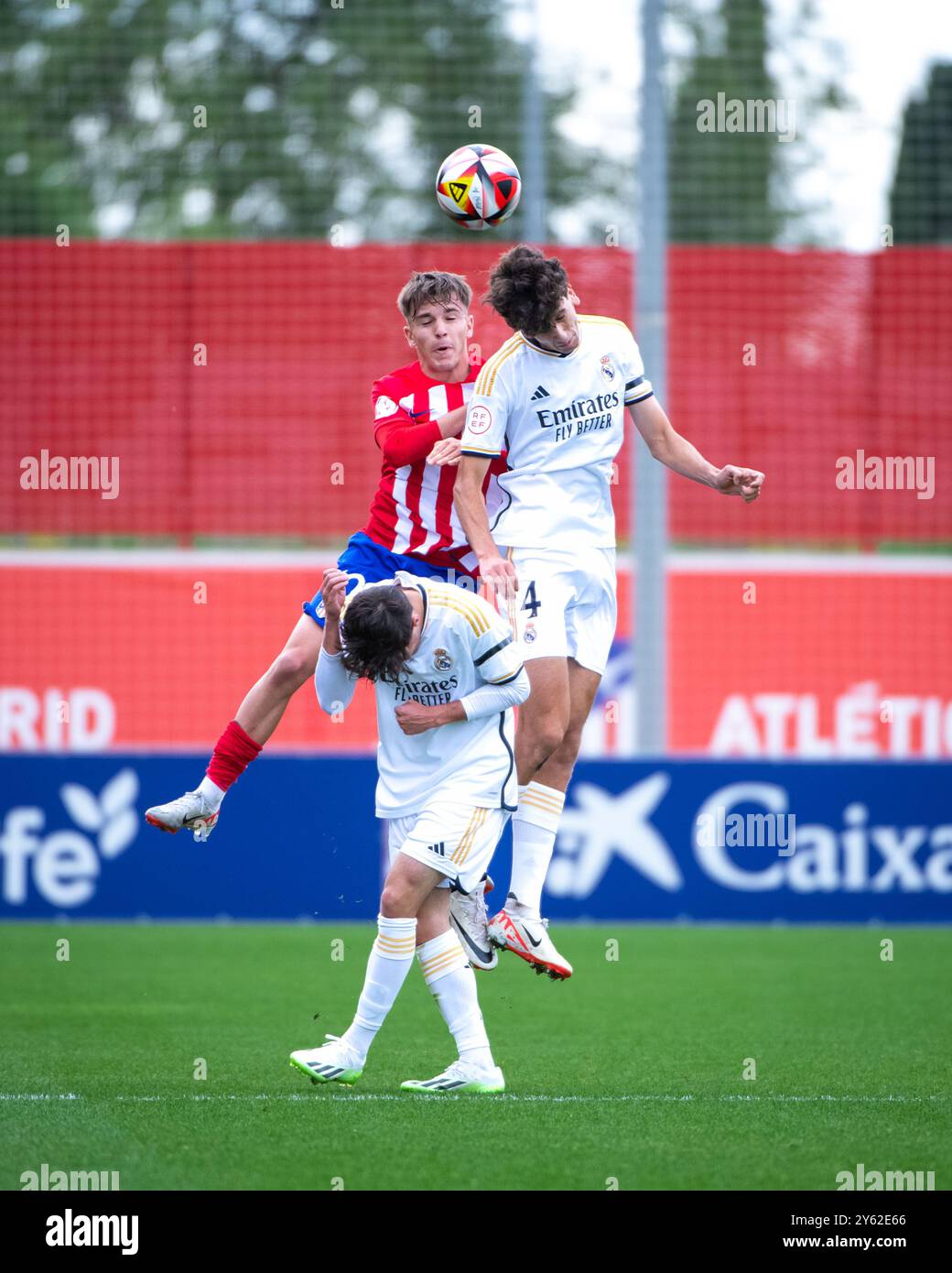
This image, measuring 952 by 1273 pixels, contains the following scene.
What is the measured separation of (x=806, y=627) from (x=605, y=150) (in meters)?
10.8

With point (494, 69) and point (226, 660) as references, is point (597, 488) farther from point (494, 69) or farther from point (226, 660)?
point (494, 69)

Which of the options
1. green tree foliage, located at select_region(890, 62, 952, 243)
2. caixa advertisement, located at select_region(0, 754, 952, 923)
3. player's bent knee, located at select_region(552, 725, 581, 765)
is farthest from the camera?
green tree foliage, located at select_region(890, 62, 952, 243)

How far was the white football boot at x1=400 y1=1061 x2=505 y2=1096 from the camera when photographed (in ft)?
20.5

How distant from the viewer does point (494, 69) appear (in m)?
23.6

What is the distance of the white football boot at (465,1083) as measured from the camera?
626cm

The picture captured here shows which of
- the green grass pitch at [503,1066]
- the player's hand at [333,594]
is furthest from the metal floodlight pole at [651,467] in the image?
the player's hand at [333,594]

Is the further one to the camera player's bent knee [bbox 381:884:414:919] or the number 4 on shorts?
the number 4 on shorts

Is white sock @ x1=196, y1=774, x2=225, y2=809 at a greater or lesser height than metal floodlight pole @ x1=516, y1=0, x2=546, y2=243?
lesser

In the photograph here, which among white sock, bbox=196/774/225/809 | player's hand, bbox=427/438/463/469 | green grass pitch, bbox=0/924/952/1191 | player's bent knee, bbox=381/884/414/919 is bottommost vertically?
green grass pitch, bbox=0/924/952/1191

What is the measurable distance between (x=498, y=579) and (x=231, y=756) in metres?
1.47

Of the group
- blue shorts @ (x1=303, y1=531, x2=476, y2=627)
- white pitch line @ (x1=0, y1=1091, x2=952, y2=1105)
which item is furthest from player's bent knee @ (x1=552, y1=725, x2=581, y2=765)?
white pitch line @ (x1=0, y1=1091, x2=952, y2=1105)

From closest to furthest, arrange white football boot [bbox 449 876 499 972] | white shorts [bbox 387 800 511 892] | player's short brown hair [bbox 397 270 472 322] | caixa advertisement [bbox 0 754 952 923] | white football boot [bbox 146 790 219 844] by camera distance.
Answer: white shorts [bbox 387 800 511 892], white football boot [bbox 449 876 499 972], player's short brown hair [bbox 397 270 472 322], white football boot [bbox 146 790 219 844], caixa advertisement [bbox 0 754 952 923]

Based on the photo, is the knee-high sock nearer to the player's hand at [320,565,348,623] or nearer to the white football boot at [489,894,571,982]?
the player's hand at [320,565,348,623]
